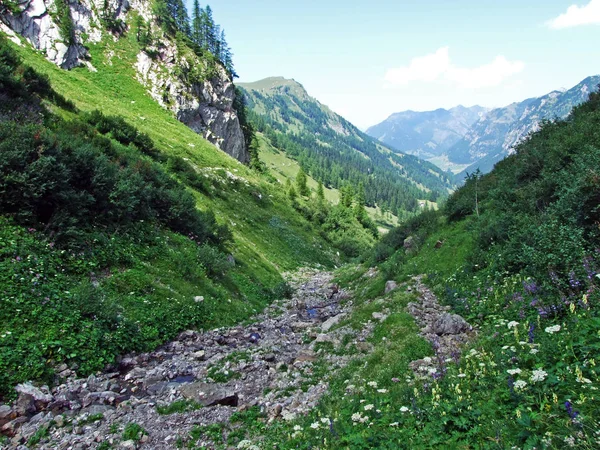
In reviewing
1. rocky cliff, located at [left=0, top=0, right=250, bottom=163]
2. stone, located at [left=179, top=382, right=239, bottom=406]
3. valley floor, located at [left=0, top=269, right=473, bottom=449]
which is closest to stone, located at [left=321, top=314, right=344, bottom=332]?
valley floor, located at [left=0, top=269, right=473, bottom=449]

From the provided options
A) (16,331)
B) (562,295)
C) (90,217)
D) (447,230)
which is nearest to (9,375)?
(16,331)

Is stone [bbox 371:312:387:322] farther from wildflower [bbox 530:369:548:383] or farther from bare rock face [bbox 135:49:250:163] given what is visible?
bare rock face [bbox 135:49:250:163]

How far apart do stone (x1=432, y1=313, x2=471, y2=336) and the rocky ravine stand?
2.76 m

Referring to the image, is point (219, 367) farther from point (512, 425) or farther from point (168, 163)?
point (168, 163)

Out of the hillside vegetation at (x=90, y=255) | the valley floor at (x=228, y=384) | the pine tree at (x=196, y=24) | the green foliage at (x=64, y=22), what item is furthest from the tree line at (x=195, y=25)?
the valley floor at (x=228, y=384)

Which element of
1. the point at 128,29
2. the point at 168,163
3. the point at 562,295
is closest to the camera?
the point at 562,295

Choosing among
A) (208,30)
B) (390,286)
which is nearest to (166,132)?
(390,286)

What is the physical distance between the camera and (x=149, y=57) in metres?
68.2

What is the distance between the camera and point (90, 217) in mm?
15250

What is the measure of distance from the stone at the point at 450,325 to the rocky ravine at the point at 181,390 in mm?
2760

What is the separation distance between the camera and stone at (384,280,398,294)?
17422 millimetres

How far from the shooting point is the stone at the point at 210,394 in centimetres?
901

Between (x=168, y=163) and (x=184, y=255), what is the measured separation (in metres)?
18.5

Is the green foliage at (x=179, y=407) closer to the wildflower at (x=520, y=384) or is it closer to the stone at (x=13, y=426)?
the stone at (x=13, y=426)
